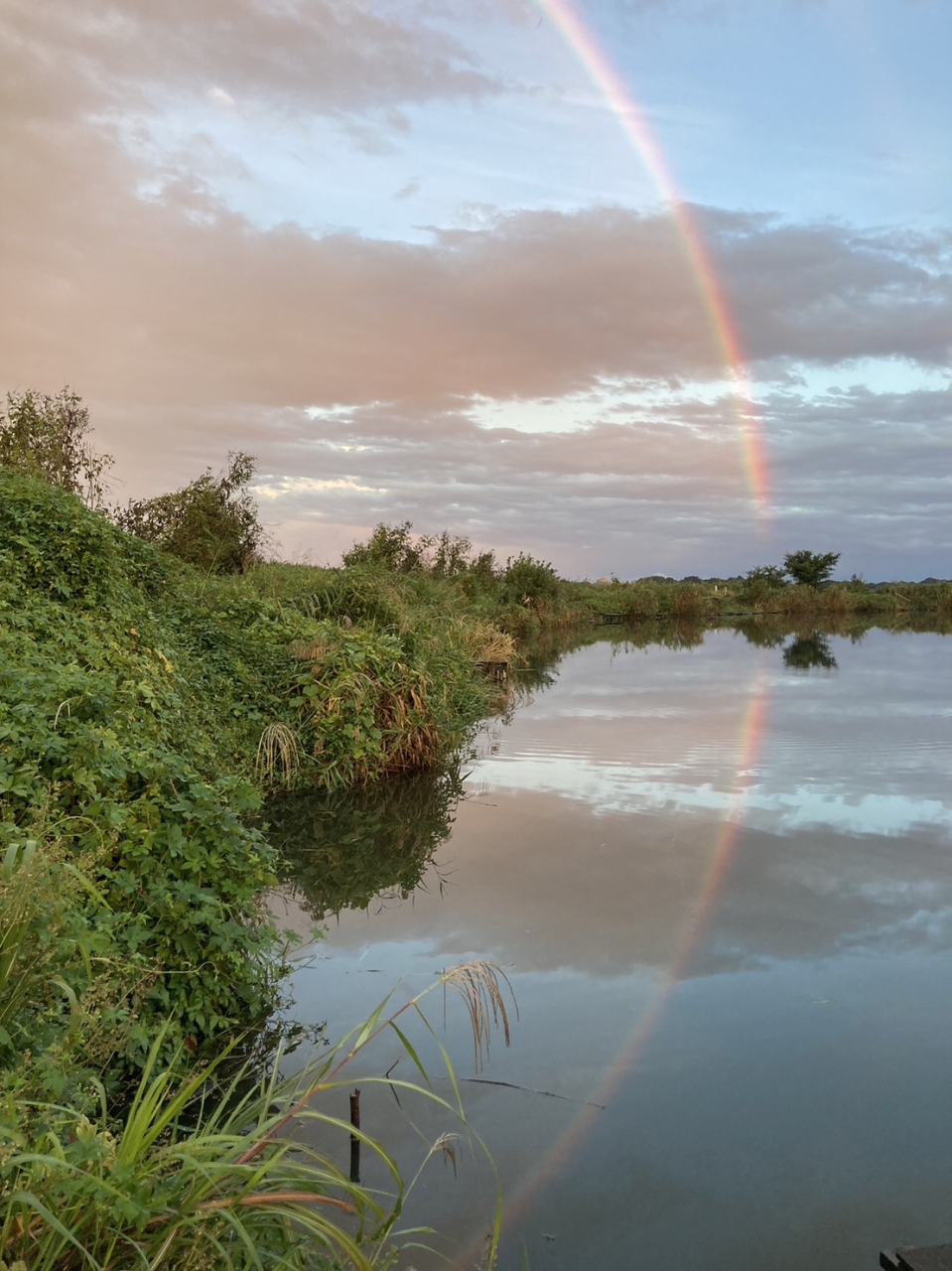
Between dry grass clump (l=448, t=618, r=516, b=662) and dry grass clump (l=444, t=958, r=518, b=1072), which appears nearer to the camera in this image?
dry grass clump (l=444, t=958, r=518, b=1072)

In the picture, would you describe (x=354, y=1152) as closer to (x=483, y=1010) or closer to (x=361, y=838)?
(x=483, y=1010)

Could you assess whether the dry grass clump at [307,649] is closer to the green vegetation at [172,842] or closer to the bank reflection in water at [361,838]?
the green vegetation at [172,842]

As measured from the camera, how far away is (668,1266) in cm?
303

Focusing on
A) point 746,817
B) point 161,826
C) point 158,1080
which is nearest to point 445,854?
point 746,817

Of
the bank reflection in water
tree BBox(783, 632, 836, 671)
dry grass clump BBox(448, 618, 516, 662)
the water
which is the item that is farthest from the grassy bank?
tree BBox(783, 632, 836, 671)

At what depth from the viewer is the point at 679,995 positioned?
4988mm

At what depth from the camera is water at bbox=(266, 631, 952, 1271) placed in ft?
10.8

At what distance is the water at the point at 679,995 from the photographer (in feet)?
10.8

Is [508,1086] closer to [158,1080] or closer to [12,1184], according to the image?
[158,1080]

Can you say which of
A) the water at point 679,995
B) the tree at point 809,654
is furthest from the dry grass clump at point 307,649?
the tree at point 809,654

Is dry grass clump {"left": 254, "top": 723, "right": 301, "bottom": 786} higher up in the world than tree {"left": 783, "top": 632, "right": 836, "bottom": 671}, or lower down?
lower down

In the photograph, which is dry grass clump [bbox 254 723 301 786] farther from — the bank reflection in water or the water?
the water

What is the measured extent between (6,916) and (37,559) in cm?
590

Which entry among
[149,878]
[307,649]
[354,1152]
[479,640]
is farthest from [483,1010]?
[479,640]
